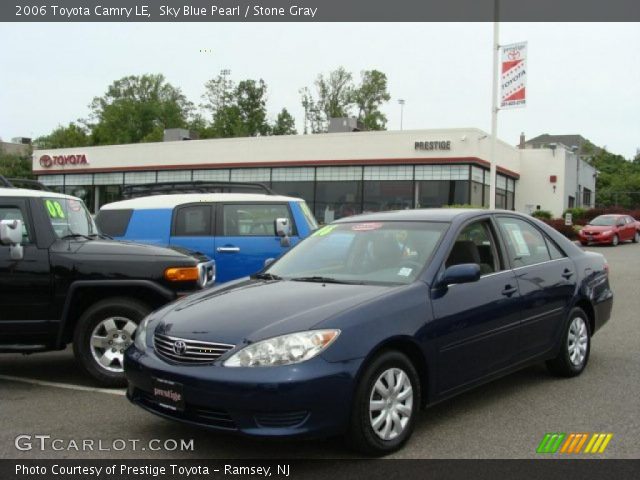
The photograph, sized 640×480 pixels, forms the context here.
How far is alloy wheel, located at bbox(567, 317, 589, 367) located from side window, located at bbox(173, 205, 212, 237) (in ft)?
15.4

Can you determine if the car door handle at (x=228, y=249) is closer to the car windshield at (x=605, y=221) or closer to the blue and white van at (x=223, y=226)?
the blue and white van at (x=223, y=226)

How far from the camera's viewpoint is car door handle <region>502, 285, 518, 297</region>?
209 inches

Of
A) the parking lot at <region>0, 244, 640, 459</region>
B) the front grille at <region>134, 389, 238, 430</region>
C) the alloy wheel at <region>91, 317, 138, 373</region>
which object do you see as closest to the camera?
the front grille at <region>134, 389, 238, 430</region>

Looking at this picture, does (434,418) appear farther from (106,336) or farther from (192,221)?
(192,221)

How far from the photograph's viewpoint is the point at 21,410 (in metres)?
5.33

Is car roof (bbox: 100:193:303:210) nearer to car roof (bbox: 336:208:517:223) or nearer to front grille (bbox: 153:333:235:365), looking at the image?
car roof (bbox: 336:208:517:223)

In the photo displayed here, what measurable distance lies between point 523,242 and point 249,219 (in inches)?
159

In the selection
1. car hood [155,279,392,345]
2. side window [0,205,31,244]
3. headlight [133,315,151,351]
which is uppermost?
side window [0,205,31,244]

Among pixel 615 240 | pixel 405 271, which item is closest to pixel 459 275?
pixel 405 271

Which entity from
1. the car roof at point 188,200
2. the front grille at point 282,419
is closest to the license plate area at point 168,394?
the front grille at point 282,419

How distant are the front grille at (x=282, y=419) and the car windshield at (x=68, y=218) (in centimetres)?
341

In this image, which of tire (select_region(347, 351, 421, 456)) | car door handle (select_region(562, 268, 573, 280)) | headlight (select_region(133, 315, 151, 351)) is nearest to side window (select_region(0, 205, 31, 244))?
headlight (select_region(133, 315, 151, 351))

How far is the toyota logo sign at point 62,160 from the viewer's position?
41188 mm
